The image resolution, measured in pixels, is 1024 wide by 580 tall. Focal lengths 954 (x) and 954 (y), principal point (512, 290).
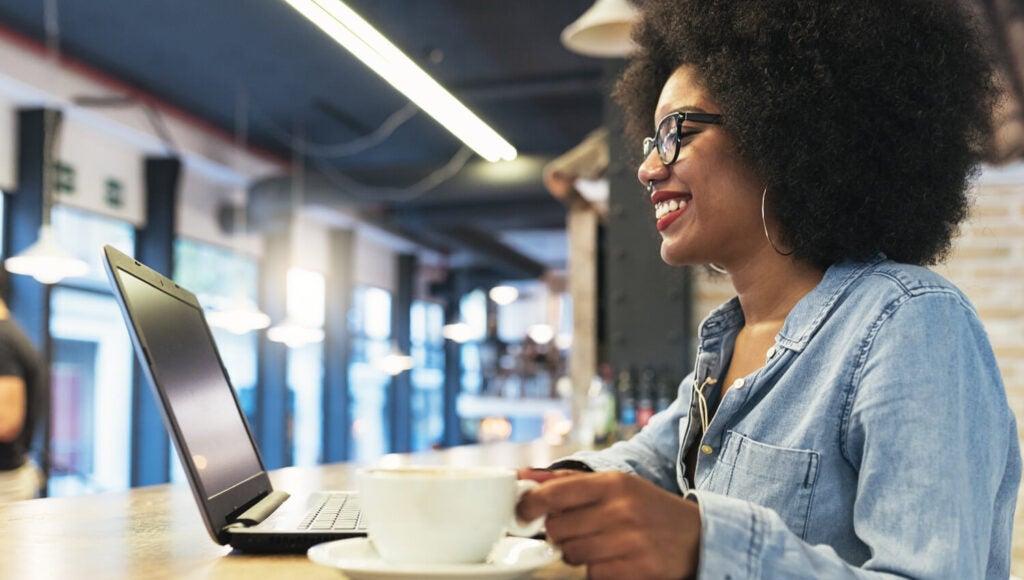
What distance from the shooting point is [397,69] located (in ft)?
6.82

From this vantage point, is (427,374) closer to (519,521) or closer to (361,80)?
(361,80)

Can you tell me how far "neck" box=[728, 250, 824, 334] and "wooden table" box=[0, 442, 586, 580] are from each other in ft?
1.49

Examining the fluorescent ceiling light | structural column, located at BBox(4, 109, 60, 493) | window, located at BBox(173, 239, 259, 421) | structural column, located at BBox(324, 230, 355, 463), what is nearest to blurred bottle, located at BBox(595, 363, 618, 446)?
the fluorescent ceiling light

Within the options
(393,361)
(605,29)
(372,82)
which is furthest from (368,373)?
(605,29)

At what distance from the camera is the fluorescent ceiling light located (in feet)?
5.91

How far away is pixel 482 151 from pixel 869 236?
4.99ft

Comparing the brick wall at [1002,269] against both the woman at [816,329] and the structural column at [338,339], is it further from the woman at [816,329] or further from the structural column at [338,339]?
the structural column at [338,339]

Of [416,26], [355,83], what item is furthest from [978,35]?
[355,83]

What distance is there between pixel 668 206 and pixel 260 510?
63 centimetres

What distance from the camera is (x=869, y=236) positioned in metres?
1.12

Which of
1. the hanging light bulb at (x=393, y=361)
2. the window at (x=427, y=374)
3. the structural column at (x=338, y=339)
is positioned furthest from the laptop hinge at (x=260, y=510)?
the window at (x=427, y=374)

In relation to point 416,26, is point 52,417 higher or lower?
lower

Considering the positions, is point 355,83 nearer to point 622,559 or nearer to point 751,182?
point 751,182

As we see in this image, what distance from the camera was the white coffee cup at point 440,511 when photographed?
668mm
